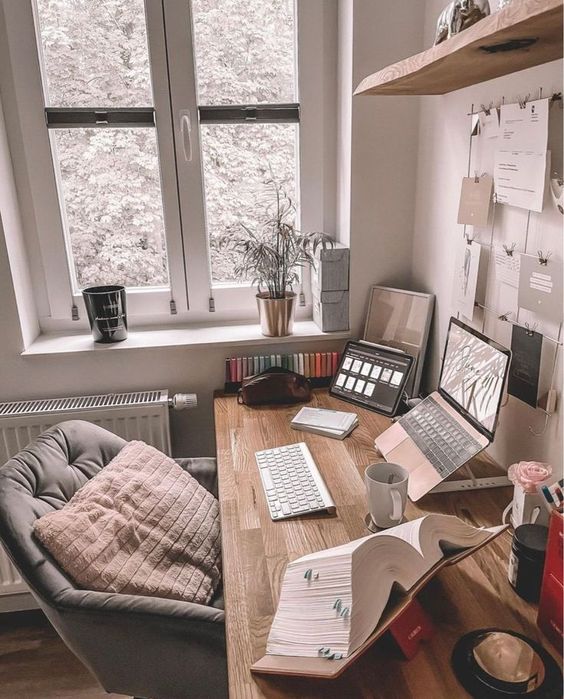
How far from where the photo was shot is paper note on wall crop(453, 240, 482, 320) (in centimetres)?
150

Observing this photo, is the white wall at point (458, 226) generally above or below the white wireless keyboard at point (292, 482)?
above

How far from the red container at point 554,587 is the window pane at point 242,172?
147 cm

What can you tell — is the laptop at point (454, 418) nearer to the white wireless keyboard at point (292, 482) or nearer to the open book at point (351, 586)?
the white wireless keyboard at point (292, 482)

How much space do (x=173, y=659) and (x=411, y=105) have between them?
169 cm

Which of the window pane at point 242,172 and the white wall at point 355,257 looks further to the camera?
the window pane at point 242,172

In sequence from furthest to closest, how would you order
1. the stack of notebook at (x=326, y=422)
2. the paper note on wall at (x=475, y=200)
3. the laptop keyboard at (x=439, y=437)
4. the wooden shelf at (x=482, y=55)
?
the stack of notebook at (x=326, y=422) < the paper note on wall at (x=475, y=200) < the laptop keyboard at (x=439, y=437) < the wooden shelf at (x=482, y=55)

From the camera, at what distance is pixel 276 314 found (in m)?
1.95

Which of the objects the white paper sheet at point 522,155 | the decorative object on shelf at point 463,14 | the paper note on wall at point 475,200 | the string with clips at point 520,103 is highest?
the decorative object on shelf at point 463,14

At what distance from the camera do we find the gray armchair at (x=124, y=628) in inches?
44.1

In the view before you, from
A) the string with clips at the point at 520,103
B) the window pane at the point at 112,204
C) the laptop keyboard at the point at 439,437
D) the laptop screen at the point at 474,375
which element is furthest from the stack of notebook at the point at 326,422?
the string with clips at the point at 520,103

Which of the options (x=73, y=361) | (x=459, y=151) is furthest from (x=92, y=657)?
(x=459, y=151)

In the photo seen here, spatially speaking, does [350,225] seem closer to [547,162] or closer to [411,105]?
[411,105]

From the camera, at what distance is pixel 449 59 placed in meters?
1.04

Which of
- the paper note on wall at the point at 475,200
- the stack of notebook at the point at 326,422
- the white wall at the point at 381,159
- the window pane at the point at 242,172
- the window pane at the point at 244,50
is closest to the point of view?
the paper note on wall at the point at 475,200
